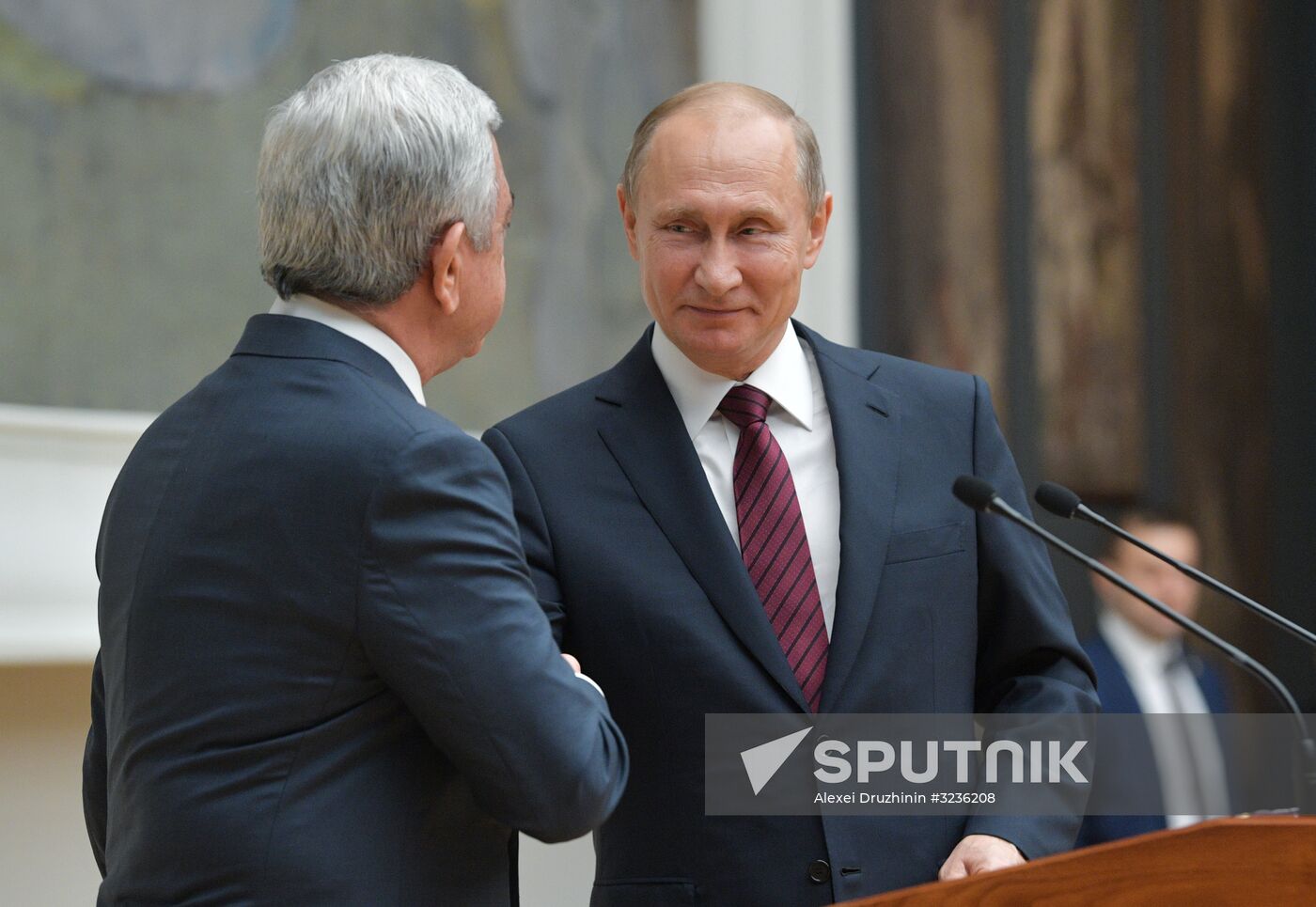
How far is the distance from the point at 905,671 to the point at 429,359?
0.85 meters

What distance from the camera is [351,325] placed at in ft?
6.11

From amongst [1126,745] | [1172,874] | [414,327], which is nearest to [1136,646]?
[1126,745]

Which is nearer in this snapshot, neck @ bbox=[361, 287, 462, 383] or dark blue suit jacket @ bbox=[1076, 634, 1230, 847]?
neck @ bbox=[361, 287, 462, 383]

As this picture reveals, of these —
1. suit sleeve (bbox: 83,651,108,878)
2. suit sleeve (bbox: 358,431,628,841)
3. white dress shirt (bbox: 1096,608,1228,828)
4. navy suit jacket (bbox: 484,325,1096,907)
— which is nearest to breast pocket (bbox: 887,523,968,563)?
navy suit jacket (bbox: 484,325,1096,907)

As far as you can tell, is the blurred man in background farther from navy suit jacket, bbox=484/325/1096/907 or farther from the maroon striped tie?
the maroon striped tie

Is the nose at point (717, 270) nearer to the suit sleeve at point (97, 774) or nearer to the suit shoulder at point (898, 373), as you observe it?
the suit shoulder at point (898, 373)

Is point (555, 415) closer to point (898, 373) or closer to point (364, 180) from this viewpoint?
point (898, 373)

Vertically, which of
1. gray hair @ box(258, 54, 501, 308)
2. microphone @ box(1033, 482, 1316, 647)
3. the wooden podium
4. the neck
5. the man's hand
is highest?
gray hair @ box(258, 54, 501, 308)

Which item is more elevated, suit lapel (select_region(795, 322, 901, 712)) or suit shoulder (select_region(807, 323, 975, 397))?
suit shoulder (select_region(807, 323, 975, 397))

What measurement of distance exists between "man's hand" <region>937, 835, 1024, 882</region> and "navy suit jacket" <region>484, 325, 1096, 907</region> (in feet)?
0.09

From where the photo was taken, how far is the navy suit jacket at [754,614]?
2.26 metres

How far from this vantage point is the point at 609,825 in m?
2.35

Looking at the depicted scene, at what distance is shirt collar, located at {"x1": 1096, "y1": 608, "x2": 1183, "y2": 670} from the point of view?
16.3 feet

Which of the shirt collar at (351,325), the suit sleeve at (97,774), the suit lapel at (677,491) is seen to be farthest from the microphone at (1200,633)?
the suit sleeve at (97,774)
